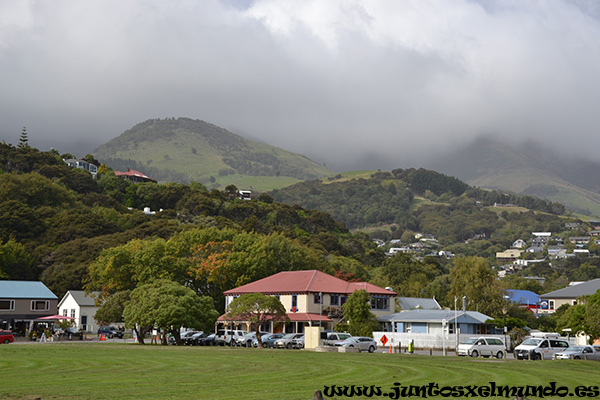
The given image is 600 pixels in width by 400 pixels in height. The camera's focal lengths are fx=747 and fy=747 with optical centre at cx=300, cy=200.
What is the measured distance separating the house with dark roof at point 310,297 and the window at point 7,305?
94.9 ft

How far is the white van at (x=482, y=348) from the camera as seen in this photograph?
51.0 meters

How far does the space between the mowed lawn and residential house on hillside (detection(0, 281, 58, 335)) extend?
2125 inches

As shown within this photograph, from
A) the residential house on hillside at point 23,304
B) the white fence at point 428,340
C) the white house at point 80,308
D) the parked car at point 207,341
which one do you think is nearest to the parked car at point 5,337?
the parked car at point 207,341

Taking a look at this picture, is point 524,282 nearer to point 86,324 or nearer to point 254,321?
point 86,324

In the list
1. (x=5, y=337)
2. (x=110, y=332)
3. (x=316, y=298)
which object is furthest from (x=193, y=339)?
(x=110, y=332)

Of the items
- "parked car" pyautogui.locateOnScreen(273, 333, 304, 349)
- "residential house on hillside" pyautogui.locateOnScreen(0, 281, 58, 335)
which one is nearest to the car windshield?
"parked car" pyautogui.locateOnScreen(273, 333, 304, 349)

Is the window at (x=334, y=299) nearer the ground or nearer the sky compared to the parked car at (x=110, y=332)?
nearer the sky

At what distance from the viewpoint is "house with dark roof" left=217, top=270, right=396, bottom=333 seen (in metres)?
77.1

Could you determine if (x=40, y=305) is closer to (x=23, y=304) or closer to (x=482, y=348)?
(x=23, y=304)

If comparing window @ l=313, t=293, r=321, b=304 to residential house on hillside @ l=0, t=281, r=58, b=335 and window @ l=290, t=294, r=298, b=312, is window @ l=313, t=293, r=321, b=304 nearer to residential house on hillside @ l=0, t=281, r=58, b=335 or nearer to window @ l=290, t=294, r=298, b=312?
window @ l=290, t=294, r=298, b=312

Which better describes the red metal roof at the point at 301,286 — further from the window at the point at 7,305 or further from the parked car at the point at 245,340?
the window at the point at 7,305

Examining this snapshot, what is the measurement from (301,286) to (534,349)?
110 ft

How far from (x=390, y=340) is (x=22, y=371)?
3834 cm

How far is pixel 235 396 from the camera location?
76.3ft
